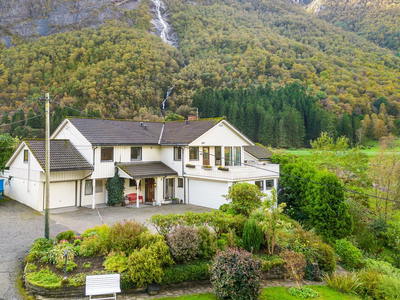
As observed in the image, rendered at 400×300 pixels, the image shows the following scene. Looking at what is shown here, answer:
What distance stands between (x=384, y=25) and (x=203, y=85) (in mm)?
105959

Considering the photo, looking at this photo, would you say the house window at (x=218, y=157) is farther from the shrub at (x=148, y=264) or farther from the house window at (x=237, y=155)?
the shrub at (x=148, y=264)

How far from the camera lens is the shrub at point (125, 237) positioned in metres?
10.1

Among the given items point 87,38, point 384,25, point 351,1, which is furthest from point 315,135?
point 351,1

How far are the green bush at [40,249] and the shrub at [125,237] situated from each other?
2.42 meters

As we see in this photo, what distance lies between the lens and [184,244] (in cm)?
980

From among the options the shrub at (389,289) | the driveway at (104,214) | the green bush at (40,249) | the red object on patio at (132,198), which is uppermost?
the red object on patio at (132,198)

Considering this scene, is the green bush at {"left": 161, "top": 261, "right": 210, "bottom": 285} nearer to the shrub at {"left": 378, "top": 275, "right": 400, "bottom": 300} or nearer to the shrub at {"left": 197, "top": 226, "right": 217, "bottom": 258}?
the shrub at {"left": 197, "top": 226, "right": 217, "bottom": 258}

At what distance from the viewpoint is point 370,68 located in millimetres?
88500

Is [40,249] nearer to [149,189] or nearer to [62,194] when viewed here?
[62,194]

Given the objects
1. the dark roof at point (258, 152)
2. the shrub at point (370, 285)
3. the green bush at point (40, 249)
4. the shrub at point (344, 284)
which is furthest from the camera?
the dark roof at point (258, 152)

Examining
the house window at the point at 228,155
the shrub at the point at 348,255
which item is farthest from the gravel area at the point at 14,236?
the shrub at the point at 348,255

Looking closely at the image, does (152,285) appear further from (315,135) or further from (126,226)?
(315,135)

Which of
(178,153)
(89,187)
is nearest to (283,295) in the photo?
(178,153)

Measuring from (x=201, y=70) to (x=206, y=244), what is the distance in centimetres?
8977
